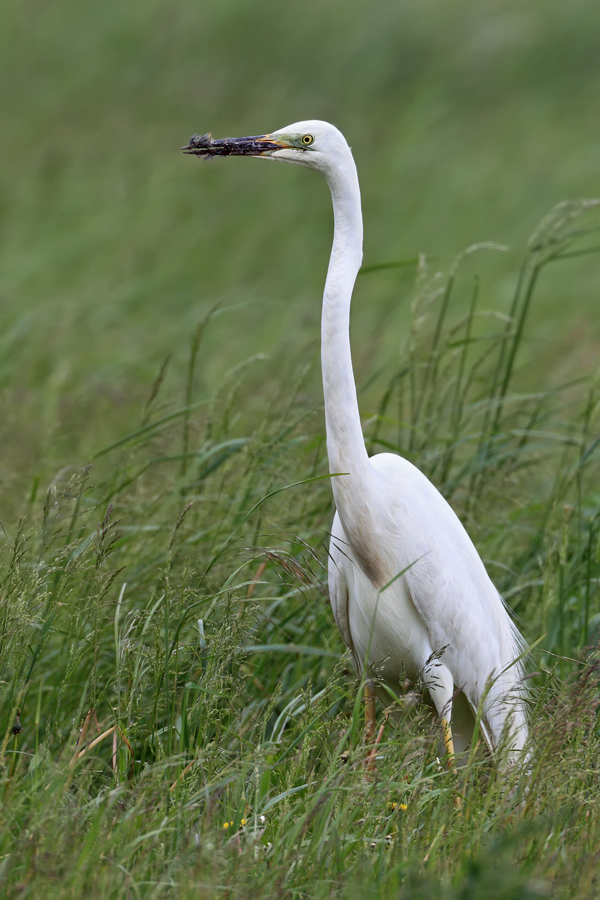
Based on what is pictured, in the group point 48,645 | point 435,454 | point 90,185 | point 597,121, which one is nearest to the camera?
point 48,645

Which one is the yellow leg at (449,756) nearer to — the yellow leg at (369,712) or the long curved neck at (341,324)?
the yellow leg at (369,712)

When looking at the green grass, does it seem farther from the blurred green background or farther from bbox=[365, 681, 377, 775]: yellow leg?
the blurred green background

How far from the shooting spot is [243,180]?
780cm

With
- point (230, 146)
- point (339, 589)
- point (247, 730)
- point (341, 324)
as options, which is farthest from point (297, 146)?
point (247, 730)

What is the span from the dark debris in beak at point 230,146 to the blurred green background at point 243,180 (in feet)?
4.33

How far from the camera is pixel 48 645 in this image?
2533 millimetres

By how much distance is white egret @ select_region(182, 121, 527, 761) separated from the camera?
7.07 ft

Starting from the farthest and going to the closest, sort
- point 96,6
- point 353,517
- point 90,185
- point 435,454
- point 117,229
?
point 96,6 < point 90,185 < point 117,229 < point 435,454 < point 353,517

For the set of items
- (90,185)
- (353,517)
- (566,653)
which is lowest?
(566,653)

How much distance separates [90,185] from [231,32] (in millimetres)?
3469

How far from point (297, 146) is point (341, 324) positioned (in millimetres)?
410

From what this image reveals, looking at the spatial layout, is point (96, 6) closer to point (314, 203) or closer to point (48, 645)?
point (314, 203)

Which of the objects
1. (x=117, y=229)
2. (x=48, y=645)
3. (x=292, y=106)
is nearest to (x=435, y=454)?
(x=48, y=645)

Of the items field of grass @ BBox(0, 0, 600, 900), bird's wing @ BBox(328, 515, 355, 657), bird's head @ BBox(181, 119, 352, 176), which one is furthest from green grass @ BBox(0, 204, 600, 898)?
bird's head @ BBox(181, 119, 352, 176)
